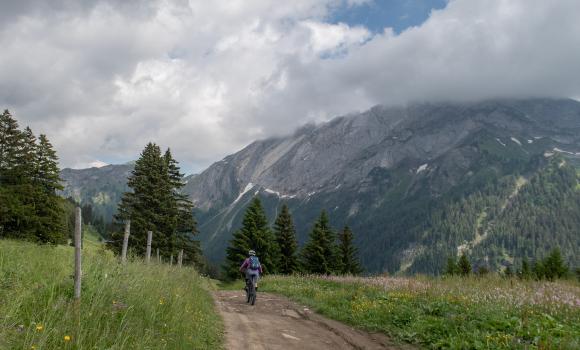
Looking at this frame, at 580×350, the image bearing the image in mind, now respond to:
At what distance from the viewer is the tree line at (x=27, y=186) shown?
37.1 m

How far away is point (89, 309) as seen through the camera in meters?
6.96

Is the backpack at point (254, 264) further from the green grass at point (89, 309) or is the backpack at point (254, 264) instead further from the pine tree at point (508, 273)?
the pine tree at point (508, 273)

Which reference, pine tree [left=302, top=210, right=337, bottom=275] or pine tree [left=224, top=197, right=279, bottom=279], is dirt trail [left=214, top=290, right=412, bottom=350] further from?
pine tree [left=302, top=210, right=337, bottom=275]

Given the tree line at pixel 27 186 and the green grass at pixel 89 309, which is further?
the tree line at pixel 27 186

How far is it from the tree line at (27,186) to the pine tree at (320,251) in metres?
28.6

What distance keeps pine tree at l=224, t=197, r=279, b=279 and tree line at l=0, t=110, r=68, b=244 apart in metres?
18.3

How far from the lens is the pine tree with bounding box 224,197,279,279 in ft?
161

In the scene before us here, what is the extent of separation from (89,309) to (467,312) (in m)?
9.79

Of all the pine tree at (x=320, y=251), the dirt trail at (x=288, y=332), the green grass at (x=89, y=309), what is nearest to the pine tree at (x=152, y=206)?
the pine tree at (x=320, y=251)

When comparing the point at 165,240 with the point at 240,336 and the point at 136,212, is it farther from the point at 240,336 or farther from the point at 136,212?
the point at 240,336

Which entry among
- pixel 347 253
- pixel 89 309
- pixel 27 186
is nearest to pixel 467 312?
pixel 89 309

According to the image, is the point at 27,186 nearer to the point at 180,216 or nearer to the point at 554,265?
the point at 180,216

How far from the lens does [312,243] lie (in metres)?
53.8

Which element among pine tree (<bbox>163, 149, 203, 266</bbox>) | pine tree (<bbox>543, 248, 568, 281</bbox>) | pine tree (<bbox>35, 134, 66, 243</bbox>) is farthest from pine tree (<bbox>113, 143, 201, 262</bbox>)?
pine tree (<bbox>543, 248, 568, 281</bbox>)
